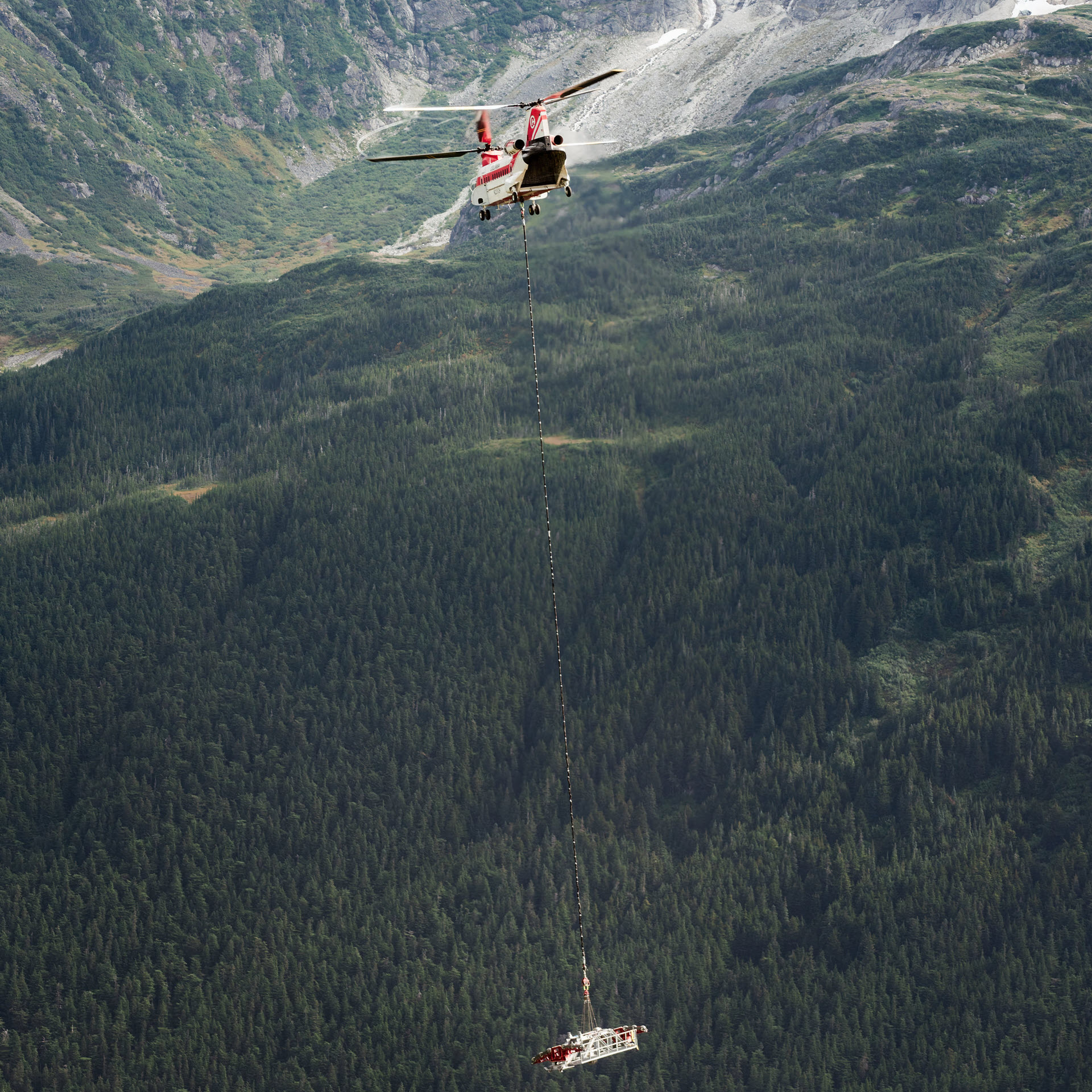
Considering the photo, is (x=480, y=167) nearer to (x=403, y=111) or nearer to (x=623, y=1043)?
(x=403, y=111)

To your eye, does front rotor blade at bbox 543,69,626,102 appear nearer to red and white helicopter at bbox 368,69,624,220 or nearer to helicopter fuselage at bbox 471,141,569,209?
red and white helicopter at bbox 368,69,624,220

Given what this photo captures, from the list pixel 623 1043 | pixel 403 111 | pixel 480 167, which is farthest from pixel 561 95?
pixel 623 1043

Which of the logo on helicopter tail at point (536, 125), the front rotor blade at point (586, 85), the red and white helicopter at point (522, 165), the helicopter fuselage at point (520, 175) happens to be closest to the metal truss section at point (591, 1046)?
the red and white helicopter at point (522, 165)

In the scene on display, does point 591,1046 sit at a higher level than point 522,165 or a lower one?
lower

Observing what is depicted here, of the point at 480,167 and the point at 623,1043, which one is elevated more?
the point at 480,167

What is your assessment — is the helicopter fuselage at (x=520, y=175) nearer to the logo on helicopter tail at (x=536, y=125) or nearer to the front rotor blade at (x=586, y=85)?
the logo on helicopter tail at (x=536, y=125)

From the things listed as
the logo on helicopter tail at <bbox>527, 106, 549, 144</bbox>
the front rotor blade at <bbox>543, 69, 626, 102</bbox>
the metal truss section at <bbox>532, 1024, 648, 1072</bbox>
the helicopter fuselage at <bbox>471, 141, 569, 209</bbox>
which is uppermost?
the front rotor blade at <bbox>543, 69, 626, 102</bbox>

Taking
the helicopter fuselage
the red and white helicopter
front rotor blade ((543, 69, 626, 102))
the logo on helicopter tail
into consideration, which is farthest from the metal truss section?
front rotor blade ((543, 69, 626, 102))

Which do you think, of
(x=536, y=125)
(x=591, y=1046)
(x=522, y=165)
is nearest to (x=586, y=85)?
(x=536, y=125)

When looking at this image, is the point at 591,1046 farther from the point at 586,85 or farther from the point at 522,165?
the point at 586,85

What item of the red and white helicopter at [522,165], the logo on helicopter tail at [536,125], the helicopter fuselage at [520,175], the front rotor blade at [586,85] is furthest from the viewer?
the logo on helicopter tail at [536,125]

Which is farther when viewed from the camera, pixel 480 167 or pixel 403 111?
pixel 480 167
